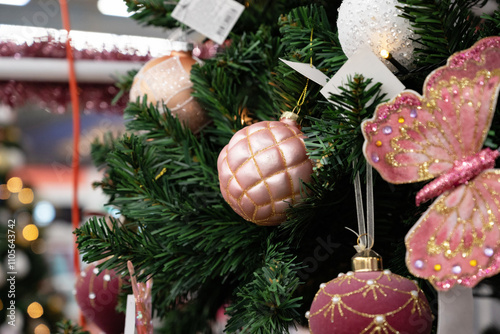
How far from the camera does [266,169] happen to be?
46 centimetres

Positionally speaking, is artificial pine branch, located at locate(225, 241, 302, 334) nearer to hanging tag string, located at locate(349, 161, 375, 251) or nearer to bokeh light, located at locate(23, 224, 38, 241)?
hanging tag string, located at locate(349, 161, 375, 251)

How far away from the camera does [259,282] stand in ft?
1.46

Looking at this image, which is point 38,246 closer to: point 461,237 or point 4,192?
point 4,192

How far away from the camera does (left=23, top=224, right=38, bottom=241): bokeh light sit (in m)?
1.20

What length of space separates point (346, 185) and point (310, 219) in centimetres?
5

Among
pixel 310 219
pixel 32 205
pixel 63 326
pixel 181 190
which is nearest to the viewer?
pixel 310 219

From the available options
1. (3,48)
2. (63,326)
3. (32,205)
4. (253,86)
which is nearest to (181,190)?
(253,86)

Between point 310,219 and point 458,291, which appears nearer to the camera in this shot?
point 458,291

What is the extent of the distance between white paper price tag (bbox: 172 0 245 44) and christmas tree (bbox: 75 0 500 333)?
2 cm

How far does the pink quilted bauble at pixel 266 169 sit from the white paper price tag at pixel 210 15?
225 mm

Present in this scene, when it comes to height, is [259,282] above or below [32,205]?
above

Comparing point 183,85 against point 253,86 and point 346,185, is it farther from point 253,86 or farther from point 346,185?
point 346,185

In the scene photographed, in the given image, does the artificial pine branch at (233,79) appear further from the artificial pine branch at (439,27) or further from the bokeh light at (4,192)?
the bokeh light at (4,192)

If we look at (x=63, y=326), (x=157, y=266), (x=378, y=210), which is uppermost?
(x=378, y=210)
